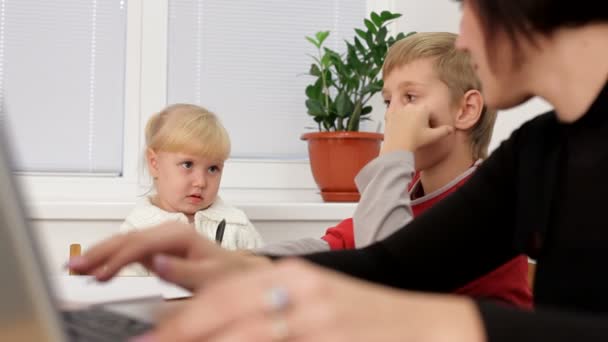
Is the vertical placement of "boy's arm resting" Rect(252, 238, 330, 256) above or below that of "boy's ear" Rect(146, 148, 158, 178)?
above

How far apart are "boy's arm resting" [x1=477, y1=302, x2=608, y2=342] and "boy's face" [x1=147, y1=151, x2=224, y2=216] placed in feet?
5.93

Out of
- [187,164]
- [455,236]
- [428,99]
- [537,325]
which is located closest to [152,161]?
[187,164]

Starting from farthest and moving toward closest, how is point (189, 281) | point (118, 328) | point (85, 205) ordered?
point (85, 205)
point (189, 281)
point (118, 328)

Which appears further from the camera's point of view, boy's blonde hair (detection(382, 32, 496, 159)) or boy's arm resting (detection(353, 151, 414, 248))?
boy's blonde hair (detection(382, 32, 496, 159))

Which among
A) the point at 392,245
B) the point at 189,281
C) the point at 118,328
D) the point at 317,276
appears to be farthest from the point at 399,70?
the point at 317,276

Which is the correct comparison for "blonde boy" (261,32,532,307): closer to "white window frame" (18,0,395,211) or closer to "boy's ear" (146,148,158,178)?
"boy's ear" (146,148,158,178)

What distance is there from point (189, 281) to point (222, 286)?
33cm

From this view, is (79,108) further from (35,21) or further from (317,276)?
(317,276)

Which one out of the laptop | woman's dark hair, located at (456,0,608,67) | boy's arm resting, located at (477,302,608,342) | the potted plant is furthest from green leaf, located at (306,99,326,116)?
the laptop

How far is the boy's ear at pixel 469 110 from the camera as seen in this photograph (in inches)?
59.9

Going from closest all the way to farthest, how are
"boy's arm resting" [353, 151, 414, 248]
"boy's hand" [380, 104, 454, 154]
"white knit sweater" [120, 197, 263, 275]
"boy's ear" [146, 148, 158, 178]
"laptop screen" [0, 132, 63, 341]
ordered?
"laptop screen" [0, 132, 63, 341]
"boy's arm resting" [353, 151, 414, 248]
"boy's hand" [380, 104, 454, 154]
"white knit sweater" [120, 197, 263, 275]
"boy's ear" [146, 148, 158, 178]

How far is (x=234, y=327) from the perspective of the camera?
0.30 metres

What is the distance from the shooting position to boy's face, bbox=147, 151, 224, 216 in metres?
2.16

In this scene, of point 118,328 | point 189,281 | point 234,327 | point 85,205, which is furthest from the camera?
point 85,205
